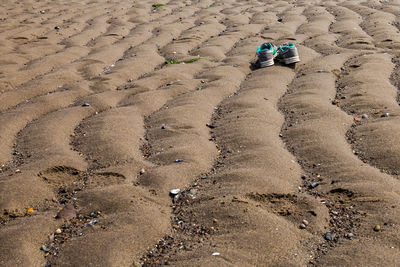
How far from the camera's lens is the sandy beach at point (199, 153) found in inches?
83.8

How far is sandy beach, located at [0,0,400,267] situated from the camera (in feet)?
6.98

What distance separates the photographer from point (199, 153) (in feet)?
9.79

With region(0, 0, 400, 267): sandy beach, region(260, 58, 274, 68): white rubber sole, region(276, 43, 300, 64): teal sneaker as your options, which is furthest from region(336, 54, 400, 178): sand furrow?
region(260, 58, 274, 68): white rubber sole

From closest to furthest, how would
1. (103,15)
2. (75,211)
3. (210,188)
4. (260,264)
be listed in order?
(260,264) < (75,211) < (210,188) < (103,15)

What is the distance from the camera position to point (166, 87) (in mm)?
4340

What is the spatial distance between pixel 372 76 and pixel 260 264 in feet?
9.98

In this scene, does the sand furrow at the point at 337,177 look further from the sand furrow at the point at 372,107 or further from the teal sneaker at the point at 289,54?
the teal sneaker at the point at 289,54

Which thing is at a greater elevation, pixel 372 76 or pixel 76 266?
pixel 76 266

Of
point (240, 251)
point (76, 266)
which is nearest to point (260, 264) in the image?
point (240, 251)

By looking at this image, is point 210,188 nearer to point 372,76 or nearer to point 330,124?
point 330,124

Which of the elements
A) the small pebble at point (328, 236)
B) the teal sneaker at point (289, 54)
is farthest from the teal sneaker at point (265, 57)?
the small pebble at point (328, 236)

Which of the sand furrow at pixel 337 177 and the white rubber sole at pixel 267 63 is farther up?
the sand furrow at pixel 337 177

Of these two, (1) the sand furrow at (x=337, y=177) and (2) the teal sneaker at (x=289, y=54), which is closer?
(1) the sand furrow at (x=337, y=177)

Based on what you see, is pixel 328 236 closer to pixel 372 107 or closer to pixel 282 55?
pixel 372 107
